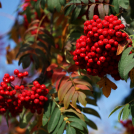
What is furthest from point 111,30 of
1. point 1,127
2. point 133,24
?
point 1,127

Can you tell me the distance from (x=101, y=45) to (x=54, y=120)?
74cm

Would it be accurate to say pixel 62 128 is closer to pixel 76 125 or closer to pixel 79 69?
pixel 76 125

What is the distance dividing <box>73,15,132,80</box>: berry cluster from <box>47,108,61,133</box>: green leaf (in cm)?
47

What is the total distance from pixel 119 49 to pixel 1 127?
187 inches

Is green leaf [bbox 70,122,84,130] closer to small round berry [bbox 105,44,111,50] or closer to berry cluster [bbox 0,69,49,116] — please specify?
berry cluster [bbox 0,69,49,116]

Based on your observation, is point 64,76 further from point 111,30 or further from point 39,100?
point 111,30

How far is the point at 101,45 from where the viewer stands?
4.17 ft

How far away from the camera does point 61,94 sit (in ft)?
5.20

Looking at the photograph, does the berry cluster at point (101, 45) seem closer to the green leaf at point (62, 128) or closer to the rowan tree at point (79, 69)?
the rowan tree at point (79, 69)

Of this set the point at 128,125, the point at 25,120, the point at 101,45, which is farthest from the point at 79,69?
the point at 128,125

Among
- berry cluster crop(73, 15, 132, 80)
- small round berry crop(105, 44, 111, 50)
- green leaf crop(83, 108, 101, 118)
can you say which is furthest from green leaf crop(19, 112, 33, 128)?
small round berry crop(105, 44, 111, 50)

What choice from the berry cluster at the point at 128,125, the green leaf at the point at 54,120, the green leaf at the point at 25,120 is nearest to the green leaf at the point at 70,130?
the green leaf at the point at 54,120

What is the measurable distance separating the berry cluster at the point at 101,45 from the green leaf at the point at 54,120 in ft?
1.54

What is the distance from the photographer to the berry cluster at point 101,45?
4.13 feet
